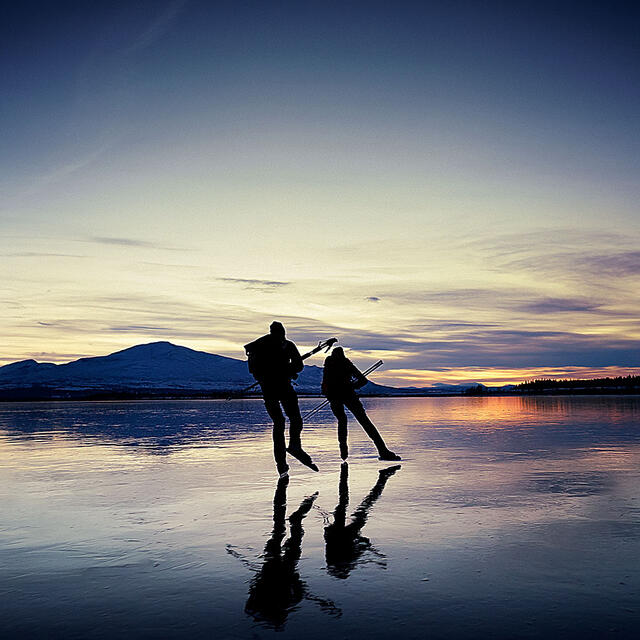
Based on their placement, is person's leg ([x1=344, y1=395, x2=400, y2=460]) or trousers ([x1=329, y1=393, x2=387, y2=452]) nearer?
person's leg ([x1=344, y1=395, x2=400, y2=460])

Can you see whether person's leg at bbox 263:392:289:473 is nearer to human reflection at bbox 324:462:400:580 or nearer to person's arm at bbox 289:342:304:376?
person's arm at bbox 289:342:304:376

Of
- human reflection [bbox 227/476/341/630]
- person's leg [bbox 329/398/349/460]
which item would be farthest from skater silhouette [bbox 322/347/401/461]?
human reflection [bbox 227/476/341/630]

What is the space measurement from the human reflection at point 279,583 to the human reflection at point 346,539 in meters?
0.25

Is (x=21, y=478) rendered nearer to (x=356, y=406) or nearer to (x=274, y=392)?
(x=274, y=392)

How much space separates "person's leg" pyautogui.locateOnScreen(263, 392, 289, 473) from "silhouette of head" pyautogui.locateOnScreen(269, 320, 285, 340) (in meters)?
0.89

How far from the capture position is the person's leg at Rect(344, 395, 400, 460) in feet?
36.4

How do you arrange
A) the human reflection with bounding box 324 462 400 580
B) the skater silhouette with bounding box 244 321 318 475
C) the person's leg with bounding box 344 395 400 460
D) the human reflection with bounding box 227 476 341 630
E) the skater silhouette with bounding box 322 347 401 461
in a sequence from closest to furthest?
the human reflection with bounding box 227 476 341 630 < the human reflection with bounding box 324 462 400 580 < the skater silhouette with bounding box 244 321 318 475 < the person's leg with bounding box 344 395 400 460 < the skater silhouette with bounding box 322 347 401 461

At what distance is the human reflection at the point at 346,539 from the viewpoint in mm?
4680

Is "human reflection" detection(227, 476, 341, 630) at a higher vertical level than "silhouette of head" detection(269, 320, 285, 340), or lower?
lower

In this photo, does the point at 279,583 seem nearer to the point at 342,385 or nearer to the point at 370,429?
the point at 370,429

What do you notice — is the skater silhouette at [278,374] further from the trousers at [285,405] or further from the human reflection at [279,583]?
the human reflection at [279,583]

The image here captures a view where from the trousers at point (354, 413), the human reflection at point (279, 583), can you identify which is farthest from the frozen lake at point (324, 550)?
the trousers at point (354, 413)

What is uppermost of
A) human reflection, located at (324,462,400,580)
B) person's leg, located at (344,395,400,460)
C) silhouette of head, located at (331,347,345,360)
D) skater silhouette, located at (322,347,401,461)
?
silhouette of head, located at (331,347,345,360)

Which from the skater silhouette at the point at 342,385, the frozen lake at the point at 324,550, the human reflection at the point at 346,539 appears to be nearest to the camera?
the frozen lake at the point at 324,550
